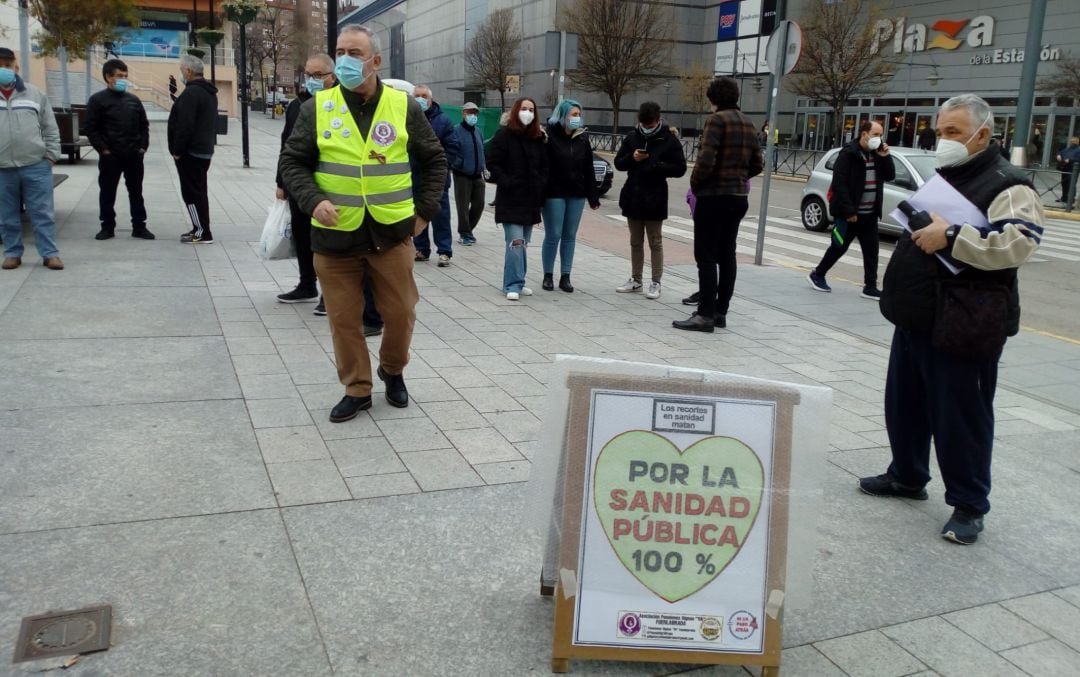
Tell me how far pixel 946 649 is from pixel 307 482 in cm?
263

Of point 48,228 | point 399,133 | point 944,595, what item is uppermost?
point 399,133

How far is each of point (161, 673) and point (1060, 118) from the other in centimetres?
3542

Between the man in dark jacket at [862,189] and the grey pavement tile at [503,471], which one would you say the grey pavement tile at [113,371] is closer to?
the grey pavement tile at [503,471]

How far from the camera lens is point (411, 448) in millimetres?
4594

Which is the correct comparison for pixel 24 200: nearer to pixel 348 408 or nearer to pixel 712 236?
pixel 348 408

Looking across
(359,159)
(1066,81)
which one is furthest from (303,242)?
(1066,81)

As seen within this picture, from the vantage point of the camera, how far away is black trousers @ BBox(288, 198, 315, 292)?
7383mm

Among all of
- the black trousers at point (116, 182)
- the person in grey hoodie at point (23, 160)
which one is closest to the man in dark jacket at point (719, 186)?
the person in grey hoodie at point (23, 160)

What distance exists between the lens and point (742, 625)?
9.18ft

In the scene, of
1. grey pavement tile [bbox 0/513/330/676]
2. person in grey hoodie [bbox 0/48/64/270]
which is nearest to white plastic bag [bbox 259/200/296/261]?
person in grey hoodie [bbox 0/48/64/270]

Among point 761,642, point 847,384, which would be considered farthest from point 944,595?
point 847,384

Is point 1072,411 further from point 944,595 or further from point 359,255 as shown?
point 359,255

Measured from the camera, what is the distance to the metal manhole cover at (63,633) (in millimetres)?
2770

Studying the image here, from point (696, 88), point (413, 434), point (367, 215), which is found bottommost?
point (413, 434)
